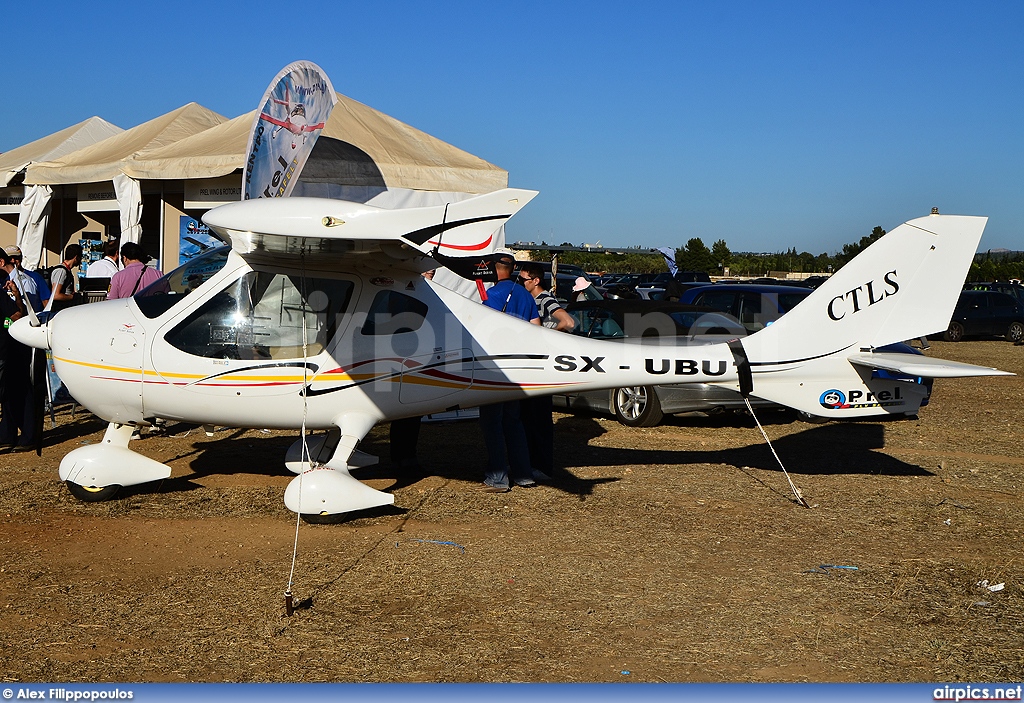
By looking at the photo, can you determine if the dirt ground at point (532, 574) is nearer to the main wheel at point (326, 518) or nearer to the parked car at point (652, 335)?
the main wheel at point (326, 518)

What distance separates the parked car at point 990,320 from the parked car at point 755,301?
1643cm

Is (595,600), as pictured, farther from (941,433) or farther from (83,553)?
(941,433)

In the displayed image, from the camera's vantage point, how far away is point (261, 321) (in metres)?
6.70

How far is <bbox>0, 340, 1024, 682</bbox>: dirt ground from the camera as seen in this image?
4270 millimetres

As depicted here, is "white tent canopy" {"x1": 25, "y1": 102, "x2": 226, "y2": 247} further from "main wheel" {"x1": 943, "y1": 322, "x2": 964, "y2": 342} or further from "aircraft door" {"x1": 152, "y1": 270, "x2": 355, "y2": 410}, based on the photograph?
"main wheel" {"x1": 943, "y1": 322, "x2": 964, "y2": 342}

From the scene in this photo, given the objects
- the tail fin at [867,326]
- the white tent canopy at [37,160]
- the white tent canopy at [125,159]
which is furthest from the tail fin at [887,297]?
the white tent canopy at [37,160]

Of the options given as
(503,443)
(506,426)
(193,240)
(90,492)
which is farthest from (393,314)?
(193,240)

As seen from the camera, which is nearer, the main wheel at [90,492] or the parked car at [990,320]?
the main wheel at [90,492]

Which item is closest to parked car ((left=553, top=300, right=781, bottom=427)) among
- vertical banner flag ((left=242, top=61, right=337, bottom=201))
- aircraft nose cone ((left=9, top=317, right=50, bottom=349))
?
vertical banner flag ((left=242, top=61, right=337, bottom=201))

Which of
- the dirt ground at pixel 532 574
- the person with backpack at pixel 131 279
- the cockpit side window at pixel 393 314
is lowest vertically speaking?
the dirt ground at pixel 532 574

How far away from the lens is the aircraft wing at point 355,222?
5082 millimetres

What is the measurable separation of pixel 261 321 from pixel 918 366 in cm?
475

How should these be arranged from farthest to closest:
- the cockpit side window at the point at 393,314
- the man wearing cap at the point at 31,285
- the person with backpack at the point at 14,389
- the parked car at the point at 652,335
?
the parked car at the point at 652,335 < the man wearing cap at the point at 31,285 < the person with backpack at the point at 14,389 < the cockpit side window at the point at 393,314

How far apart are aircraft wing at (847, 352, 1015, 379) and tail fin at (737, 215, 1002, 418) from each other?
1cm
